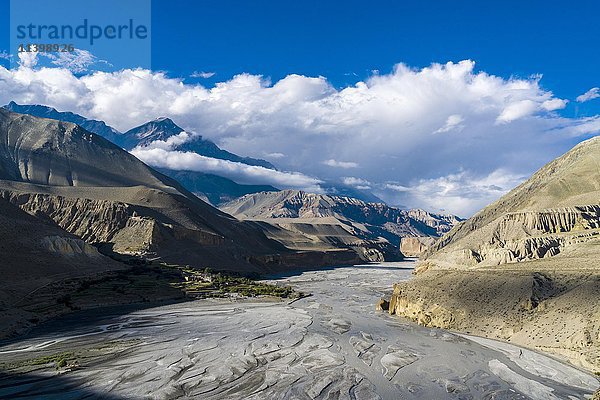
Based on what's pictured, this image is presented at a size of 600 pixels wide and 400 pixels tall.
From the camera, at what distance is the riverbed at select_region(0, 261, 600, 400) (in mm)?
30859

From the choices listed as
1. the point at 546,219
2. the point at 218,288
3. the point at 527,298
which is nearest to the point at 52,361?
the point at 527,298

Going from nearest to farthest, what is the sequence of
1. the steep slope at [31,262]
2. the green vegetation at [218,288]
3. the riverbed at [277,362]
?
1. the riverbed at [277,362]
2. the steep slope at [31,262]
3. the green vegetation at [218,288]

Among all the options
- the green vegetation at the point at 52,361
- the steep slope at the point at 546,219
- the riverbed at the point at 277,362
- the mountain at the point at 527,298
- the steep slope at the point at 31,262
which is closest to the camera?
the riverbed at the point at 277,362

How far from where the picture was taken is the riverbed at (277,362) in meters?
30.9

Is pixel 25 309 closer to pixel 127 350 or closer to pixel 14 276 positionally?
pixel 14 276

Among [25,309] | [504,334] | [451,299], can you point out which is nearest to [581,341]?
[504,334]

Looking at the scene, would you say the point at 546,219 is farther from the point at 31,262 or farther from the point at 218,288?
the point at 31,262

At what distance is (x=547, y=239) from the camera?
98.1 meters

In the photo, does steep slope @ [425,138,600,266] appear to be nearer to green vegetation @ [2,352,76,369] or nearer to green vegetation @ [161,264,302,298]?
green vegetation @ [161,264,302,298]

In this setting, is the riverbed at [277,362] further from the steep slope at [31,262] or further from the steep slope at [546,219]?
the steep slope at [546,219]

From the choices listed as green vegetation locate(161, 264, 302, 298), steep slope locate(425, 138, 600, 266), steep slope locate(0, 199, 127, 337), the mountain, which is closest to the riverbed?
the mountain

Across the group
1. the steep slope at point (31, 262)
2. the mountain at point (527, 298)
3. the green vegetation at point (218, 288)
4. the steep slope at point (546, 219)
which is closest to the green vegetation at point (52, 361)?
the steep slope at point (31, 262)

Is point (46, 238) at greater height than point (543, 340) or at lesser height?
greater

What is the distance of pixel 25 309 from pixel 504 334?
2311 inches
